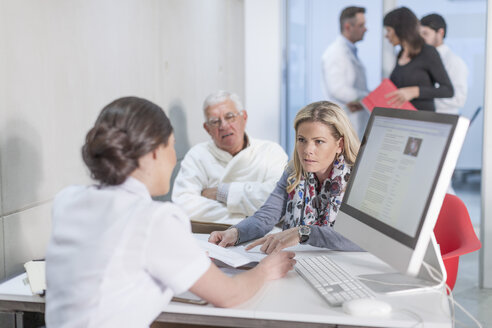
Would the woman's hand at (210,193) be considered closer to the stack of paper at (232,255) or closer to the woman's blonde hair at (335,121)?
the woman's blonde hair at (335,121)

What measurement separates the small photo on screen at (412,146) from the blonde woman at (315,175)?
676mm

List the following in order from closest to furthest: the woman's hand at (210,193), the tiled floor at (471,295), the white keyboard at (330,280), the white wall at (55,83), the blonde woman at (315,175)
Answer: the white keyboard at (330,280), the white wall at (55,83), the blonde woman at (315,175), the tiled floor at (471,295), the woman's hand at (210,193)

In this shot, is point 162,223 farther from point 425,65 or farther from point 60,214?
point 425,65

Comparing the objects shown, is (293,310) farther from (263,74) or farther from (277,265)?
(263,74)

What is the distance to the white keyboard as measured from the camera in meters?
1.46

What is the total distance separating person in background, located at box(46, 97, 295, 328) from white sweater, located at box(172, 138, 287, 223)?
5.72 ft

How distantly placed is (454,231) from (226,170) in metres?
1.51

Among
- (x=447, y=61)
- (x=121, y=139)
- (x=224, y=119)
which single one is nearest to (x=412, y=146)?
(x=121, y=139)

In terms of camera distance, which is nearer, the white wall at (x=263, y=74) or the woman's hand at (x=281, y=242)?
the woman's hand at (x=281, y=242)

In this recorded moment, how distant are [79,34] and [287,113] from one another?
11.4ft

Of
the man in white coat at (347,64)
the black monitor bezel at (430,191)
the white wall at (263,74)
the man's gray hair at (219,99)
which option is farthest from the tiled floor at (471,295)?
the white wall at (263,74)

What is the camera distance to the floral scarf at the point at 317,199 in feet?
7.19

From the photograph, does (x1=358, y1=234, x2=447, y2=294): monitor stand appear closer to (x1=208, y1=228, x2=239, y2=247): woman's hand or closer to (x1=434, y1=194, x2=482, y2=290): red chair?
(x1=434, y1=194, x2=482, y2=290): red chair

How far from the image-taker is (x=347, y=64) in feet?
17.7
